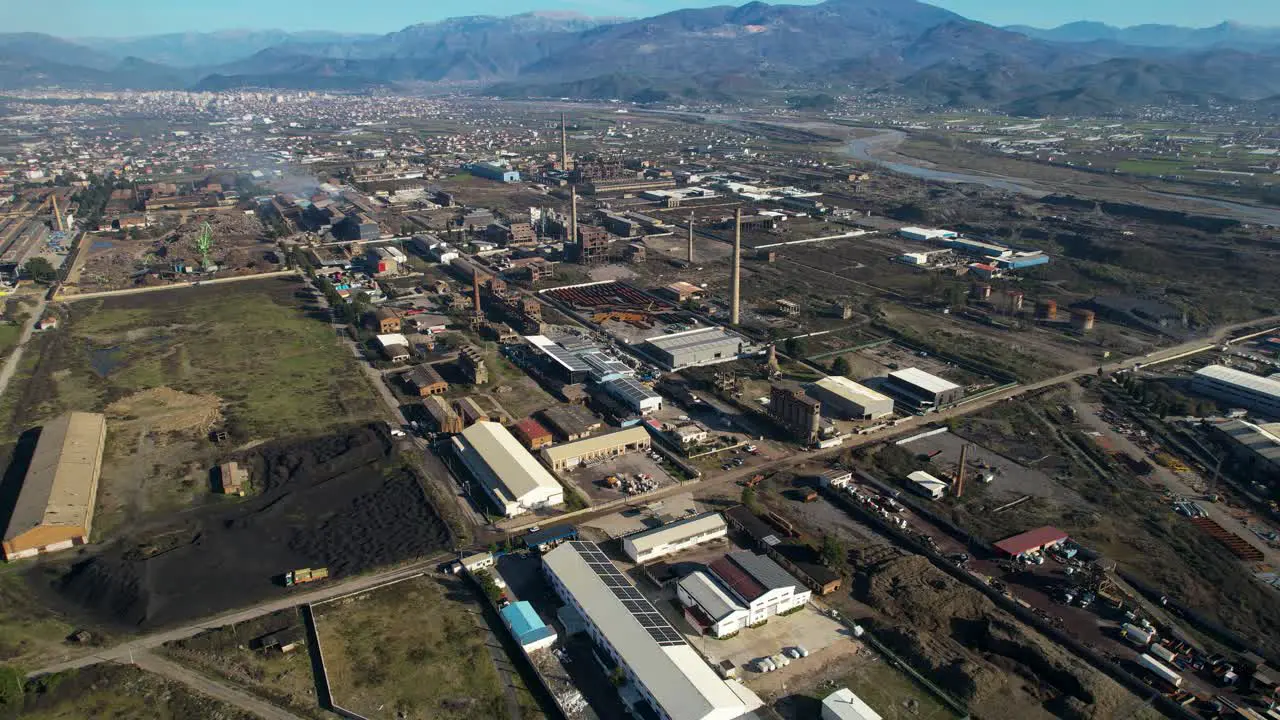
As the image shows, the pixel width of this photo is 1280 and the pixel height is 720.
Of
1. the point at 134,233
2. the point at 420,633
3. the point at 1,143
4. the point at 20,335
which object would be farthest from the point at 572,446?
the point at 1,143

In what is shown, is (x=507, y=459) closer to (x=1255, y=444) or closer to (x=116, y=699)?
(x=116, y=699)

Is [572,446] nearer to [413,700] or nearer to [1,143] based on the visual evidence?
[413,700]

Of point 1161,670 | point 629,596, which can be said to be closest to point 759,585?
point 629,596

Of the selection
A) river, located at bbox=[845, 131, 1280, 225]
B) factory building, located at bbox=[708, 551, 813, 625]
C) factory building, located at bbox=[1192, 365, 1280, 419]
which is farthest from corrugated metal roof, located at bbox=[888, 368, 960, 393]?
river, located at bbox=[845, 131, 1280, 225]

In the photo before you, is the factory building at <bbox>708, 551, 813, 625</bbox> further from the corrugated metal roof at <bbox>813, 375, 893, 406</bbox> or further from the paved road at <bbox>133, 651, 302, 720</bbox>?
the corrugated metal roof at <bbox>813, 375, 893, 406</bbox>

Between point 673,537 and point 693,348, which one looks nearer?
point 673,537
